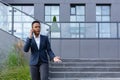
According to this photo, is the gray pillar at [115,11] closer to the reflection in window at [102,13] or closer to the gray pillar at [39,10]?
the reflection in window at [102,13]

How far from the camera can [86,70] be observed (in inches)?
582

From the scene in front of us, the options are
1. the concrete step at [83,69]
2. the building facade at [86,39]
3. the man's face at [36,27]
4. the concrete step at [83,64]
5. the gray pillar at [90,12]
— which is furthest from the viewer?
the gray pillar at [90,12]

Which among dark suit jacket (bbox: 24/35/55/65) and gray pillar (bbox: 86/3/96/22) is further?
gray pillar (bbox: 86/3/96/22)

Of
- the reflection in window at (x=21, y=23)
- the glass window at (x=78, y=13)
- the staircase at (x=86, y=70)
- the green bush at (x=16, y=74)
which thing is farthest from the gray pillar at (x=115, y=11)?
the green bush at (x=16, y=74)

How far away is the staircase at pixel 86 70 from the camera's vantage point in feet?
46.3

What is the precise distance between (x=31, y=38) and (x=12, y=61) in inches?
219

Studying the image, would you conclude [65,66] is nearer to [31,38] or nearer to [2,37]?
[2,37]

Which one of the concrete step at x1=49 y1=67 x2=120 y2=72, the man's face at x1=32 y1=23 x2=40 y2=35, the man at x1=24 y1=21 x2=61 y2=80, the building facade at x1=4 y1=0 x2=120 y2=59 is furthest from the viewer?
the building facade at x1=4 y1=0 x2=120 y2=59

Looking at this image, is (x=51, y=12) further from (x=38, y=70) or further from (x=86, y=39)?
(x=38, y=70)

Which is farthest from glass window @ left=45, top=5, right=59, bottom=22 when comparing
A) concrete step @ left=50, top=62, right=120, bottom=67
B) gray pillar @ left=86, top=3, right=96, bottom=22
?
concrete step @ left=50, top=62, right=120, bottom=67

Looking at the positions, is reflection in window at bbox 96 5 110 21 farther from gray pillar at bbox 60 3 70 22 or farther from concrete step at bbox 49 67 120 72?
concrete step at bbox 49 67 120 72

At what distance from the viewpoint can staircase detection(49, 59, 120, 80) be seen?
14.1 m

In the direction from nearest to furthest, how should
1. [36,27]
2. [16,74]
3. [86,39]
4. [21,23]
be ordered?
[36,27] < [16,74] < [21,23] < [86,39]

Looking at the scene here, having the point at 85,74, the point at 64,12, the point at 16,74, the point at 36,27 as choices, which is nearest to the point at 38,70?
the point at 36,27
